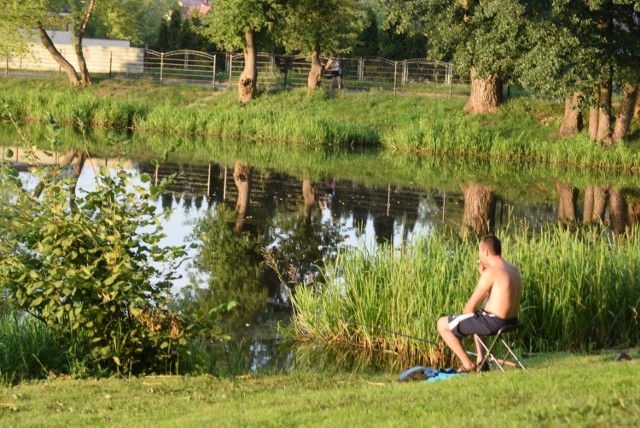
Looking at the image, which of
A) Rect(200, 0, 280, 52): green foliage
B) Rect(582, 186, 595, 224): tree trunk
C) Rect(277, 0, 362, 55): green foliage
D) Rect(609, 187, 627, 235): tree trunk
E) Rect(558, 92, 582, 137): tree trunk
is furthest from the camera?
Rect(277, 0, 362, 55): green foliage

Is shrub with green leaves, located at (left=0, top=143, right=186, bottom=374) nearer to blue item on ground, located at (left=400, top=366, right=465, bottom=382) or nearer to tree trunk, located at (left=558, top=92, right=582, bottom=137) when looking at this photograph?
blue item on ground, located at (left=400, top=366, right=465, bottom=382)

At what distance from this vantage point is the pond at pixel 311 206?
16859mm

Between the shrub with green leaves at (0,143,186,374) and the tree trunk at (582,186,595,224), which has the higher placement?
the shrub with green leaves at (0,143,186,374)

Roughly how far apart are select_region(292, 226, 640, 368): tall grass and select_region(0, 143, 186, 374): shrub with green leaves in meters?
2.69

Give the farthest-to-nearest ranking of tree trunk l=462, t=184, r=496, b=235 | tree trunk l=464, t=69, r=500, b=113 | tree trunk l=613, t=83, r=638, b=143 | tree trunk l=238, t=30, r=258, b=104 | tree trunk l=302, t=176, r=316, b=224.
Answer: tree trunk l=238, t=30, r=258, b=104
tree trunk l=464, t=69, r=500, b=113
tree trunk l=613, t=83, r=638, b=143
tree trunk l=302, t=176, r=316, b=224
tree trunk l=462, t=184, r=496, b=235

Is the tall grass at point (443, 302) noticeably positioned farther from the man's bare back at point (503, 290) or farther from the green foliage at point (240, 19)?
the green foliage at point (240, 19)

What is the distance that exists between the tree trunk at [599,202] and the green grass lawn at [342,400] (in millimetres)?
14861

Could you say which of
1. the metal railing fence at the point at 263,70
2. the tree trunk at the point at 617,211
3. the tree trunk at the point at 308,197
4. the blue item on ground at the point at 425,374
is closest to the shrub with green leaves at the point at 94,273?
the blue item on ground at the point at 425,374

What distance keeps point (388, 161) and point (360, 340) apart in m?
22.8

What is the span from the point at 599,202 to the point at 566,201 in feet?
2.70

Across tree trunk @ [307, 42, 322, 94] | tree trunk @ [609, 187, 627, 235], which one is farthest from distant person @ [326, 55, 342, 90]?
tree trunk @ [609, 187, 627, 235]

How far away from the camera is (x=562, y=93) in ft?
106

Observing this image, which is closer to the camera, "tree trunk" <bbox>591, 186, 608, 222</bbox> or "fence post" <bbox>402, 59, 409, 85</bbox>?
"tree trunk" <bbox>591, 186, 608, 222</bbox>

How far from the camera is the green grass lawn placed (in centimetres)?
749
